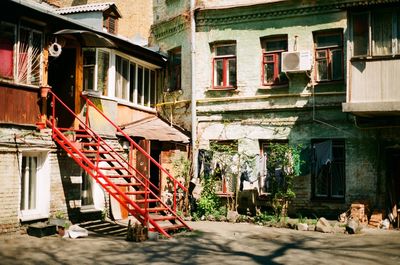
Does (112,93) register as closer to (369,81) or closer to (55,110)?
(55,110)

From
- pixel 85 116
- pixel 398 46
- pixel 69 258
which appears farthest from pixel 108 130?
pixel 398 46

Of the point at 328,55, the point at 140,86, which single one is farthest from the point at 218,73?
the point at 328,55

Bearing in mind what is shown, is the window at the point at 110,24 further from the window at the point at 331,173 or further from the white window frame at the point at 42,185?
the window at the point at 331,173

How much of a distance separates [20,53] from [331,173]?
422 inches

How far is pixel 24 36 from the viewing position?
12.6 m

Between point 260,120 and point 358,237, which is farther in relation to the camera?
point 260,120

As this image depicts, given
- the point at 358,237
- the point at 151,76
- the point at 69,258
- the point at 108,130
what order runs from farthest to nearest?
the point at 151,76 < the point at 108,130 < the point at 358,237 < the point at 69,258

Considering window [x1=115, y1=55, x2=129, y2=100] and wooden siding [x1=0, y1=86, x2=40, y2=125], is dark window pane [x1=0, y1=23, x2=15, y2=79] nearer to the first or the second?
wooden siding [x1=0, y1=86, x2=40, y2=125]

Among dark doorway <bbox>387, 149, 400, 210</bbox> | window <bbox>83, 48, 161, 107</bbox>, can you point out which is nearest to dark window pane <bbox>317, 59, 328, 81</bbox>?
dark doorway <bbox>387, 149, 400, 210</bbox>

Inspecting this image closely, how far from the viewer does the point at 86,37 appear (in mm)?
13609

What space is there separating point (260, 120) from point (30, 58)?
8.48 metres

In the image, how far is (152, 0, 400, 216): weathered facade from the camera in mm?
14766

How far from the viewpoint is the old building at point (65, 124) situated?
39.8ft

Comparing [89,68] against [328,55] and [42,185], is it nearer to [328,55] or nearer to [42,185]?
[42,185]
